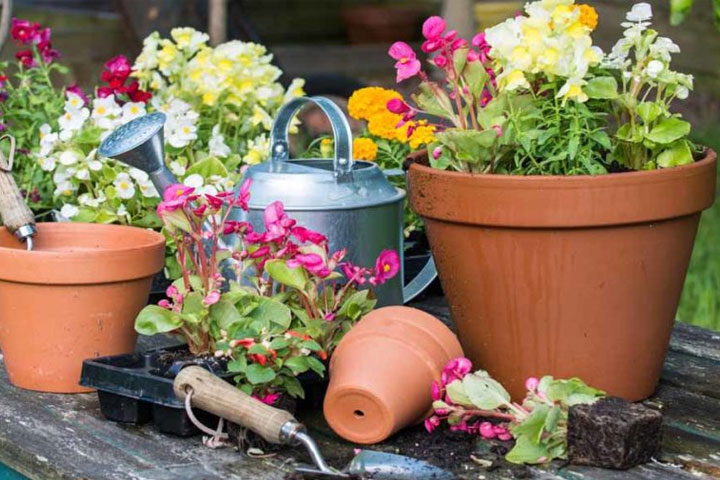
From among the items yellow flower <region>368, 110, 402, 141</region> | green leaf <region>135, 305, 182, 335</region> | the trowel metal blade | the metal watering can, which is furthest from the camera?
yellow flower <region>368, 110, 402, 141</region>

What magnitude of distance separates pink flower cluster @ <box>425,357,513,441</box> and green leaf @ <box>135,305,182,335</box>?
0.36 m

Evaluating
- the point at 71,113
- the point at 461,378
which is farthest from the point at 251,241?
the point at 71,113

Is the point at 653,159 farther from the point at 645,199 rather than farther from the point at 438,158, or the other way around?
the point at 438,158

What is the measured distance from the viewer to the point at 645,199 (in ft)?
5.08

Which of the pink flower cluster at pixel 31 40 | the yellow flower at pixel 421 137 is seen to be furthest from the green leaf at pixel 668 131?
the pink flower cluster at pixel 31 40

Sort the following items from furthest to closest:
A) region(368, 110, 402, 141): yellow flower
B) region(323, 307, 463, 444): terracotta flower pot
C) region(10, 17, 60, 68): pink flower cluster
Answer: region(10, 17, 60, 68): pink flower cluster < region(368, 110, 402, 141): yellow flower < region(323, 307, 463, 444): terracotta flower pot

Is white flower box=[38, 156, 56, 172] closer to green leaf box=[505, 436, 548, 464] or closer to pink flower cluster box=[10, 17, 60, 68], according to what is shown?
pink flower cluster box=[10, 17, 60, 68]

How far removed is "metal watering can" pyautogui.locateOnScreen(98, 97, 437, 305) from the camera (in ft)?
5.90

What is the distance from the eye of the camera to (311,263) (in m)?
1.57

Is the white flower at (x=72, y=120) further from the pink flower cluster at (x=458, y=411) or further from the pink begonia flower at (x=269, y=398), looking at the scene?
the pink flower cluster at (x=458, y=411)

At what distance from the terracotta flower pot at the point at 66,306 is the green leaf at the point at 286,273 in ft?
0.77

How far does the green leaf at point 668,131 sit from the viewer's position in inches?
62.8

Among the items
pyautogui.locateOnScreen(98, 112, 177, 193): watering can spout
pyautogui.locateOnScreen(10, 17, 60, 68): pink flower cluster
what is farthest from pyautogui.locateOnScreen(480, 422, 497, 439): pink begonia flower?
pyautogui.locateOnScreen(10, 17, 60, 68): pink flower cluster

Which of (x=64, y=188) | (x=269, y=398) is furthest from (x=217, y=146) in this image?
(x=269, y=398)
